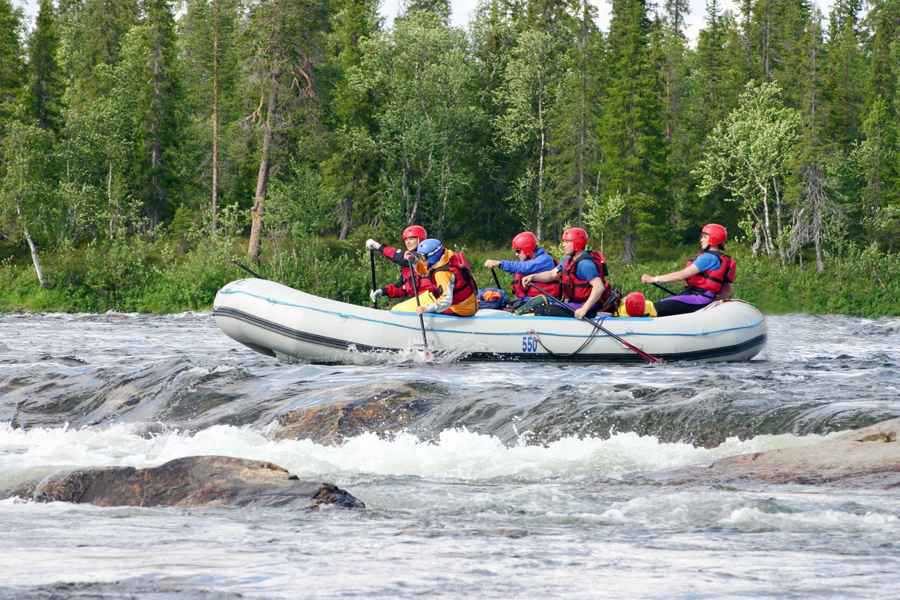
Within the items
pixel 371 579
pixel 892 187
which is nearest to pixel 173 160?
pixel 892 187

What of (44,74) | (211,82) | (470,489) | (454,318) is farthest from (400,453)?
(44,74)

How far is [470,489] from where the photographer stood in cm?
756

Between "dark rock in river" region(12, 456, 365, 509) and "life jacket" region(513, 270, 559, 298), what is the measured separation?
811 cm

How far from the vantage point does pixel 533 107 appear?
172ft

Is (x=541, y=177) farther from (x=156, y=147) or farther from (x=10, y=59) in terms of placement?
(x=10, y=59)

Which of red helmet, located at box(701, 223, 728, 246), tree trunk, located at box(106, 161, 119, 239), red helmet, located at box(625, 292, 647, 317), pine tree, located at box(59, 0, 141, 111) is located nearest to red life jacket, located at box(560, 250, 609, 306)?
red helmet, located at box(625, 292, 647, 317)

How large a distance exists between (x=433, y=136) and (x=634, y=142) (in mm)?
7629

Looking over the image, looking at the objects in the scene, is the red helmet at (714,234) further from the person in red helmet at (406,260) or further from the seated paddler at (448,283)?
the person in red helmet at (406,260)

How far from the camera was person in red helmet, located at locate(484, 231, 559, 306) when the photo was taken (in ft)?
49.3

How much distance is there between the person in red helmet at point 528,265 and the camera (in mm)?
15016

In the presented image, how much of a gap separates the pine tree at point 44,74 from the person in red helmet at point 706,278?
38.2 meters

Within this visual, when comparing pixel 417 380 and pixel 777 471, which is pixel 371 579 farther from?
pixel 417 380

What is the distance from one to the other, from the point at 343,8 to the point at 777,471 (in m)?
51.5

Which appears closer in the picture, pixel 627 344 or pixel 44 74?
pixel 627 344
